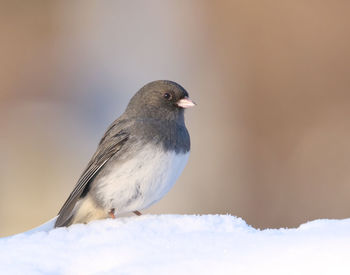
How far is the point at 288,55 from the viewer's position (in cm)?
514

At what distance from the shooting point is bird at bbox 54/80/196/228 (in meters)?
2.14

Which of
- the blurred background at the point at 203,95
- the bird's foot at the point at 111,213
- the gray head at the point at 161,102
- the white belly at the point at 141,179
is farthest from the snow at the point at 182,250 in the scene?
the blurred background at the point at 203,95

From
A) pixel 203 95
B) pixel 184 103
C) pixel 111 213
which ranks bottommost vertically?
pixel 111 213

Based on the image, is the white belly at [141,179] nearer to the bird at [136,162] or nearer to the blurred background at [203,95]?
the bird at [136,162]

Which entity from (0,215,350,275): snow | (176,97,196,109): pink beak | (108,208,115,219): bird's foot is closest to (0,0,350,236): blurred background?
(176,97,196,109): pink beak

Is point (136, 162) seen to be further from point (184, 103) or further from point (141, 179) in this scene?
point (184, 103)

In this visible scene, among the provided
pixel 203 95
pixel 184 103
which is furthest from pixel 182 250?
pixel 203 95

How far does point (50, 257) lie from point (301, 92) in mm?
4180

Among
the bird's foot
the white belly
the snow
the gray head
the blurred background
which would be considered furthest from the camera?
the blurred background

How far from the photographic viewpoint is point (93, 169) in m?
2.31

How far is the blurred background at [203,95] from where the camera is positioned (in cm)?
498

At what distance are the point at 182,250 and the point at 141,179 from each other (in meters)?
1.03

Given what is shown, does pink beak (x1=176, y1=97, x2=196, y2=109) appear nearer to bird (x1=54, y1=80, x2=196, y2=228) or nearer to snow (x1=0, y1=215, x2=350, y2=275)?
bird (x1=54, y1=80, x2=196, y2=228)

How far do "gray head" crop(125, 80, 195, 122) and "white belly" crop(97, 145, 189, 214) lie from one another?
26 centimetres
